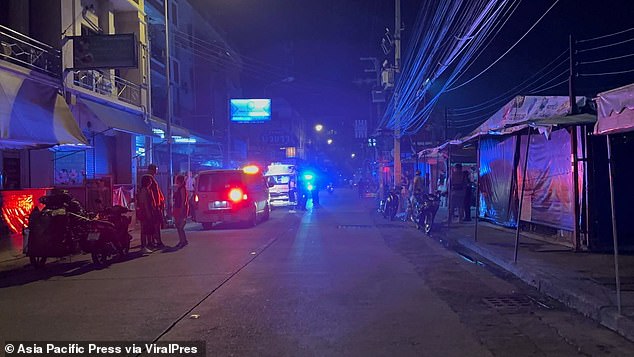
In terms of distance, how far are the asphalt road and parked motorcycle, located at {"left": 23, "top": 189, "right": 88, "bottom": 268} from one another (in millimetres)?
378

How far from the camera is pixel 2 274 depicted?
9.73m

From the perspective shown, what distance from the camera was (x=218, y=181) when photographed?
17891 mm

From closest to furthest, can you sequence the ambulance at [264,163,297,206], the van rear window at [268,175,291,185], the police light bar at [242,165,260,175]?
1. the police light bar at [242,165,260,175]
2. the ambulance at [264,163,297,206]
3. the van rear window at [268,175,291,185]

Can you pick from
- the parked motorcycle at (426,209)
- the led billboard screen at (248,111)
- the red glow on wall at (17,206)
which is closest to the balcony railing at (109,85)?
Result: the red glow on wall at (17,206)

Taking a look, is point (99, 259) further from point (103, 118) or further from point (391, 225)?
point (391, 225)

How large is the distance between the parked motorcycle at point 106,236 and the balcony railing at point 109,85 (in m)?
8.21

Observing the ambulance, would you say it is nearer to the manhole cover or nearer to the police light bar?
the police light bar

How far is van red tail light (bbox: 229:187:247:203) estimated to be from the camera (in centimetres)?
1767

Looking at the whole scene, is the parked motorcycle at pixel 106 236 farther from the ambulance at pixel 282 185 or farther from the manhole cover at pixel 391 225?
the ambulance at pixel 282 185

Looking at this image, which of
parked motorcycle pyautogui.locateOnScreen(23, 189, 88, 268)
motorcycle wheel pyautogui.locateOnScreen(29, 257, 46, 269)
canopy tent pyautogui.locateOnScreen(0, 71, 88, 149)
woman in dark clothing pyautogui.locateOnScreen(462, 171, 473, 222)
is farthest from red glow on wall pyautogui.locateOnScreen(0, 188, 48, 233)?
woman in dark clothing pyautogui.locateOnScreen(462, 171, 473, 222)

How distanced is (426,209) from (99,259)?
9929 mm

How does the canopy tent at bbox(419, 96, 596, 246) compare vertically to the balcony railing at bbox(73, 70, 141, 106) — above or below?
below

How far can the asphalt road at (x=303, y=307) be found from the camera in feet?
17.4

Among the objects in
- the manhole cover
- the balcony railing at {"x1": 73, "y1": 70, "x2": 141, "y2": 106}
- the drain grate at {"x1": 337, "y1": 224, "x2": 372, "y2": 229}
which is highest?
the balcony railing at {"x1": 73, "y1": 70, "x2": 141, "y2": 106}
